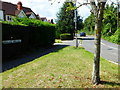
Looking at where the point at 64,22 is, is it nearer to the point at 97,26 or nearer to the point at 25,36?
the point at 25,36

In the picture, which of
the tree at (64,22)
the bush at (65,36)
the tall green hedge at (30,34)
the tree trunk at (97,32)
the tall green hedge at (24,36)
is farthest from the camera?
the tree at (64,22)

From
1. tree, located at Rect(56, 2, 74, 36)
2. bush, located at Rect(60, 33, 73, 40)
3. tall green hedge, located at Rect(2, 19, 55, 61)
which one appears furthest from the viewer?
tree, located at Rect(56, 2, 74, 36)

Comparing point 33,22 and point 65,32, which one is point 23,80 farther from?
point 65,32

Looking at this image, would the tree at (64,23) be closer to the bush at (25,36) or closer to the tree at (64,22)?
the tree at (64,22)

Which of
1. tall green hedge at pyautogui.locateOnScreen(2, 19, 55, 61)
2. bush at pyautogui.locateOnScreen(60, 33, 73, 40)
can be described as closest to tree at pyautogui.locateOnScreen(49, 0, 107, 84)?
tall green hedge at pyautogui.locateOnScreen(2, 19, 55, 61)

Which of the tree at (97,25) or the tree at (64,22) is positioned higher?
the tree at (64,22)

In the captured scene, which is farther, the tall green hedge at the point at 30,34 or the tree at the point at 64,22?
the tree at the point at 64,22

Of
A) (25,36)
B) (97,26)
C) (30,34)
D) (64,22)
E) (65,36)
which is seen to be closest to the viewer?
(97,26)


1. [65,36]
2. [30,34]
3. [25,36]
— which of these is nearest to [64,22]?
[65,36]

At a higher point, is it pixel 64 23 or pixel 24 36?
pixel 64 23

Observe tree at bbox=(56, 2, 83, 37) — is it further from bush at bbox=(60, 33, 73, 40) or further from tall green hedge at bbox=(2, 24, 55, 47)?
tall green hedge at bbox=(2, 24, 55, 47)

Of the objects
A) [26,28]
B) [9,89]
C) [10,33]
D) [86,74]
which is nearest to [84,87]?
[86,74]

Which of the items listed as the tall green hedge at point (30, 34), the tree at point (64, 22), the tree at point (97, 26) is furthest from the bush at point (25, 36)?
the tree at point (64, 22)

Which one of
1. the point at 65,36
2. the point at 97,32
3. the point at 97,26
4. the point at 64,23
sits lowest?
the point at 65,36
